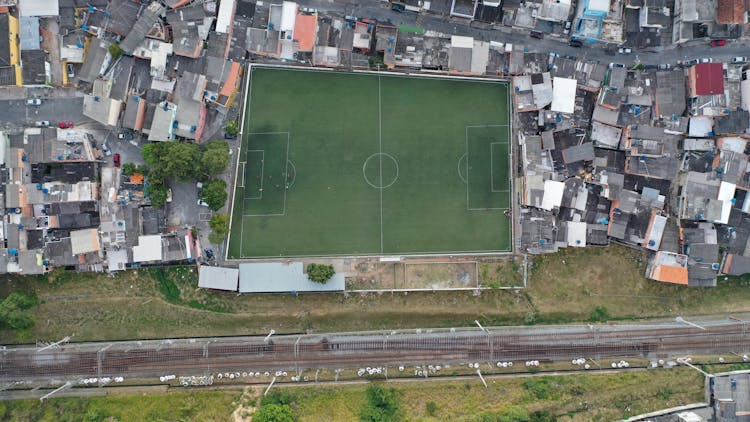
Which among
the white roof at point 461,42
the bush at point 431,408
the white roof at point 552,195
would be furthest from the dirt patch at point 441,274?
the white roof at point 461,42

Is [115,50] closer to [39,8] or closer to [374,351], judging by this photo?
[39,8]

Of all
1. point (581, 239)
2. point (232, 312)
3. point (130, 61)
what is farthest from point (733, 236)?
point (130, 61)

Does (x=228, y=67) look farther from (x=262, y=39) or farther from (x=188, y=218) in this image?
(x=188, y=218)

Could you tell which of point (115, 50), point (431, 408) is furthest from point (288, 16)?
point (431, 408)

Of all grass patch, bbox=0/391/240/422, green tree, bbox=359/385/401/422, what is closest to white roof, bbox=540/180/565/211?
green tree, bbox=359/385/401/422

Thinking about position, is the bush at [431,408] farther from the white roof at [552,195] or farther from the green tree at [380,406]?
the white roof at [552,195]
